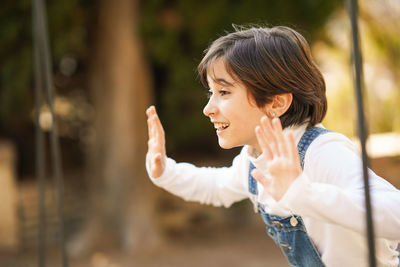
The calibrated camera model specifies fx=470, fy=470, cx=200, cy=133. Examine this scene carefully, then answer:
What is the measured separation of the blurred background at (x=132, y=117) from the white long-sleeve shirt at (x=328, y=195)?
76.9 inches

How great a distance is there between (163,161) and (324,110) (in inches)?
17.9

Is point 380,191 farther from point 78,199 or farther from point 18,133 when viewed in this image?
point 18,133

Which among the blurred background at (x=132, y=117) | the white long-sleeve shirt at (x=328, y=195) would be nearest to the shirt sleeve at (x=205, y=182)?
the white long-sleeve shirt at (x=328, y=195)

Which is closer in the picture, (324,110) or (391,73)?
Result: (324,110)

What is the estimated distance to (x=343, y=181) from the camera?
0.96 meters

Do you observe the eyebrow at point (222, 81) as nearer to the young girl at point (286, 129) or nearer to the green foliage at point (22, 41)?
the young girl at point (286, 129)

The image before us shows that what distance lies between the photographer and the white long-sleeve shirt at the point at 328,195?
86cm

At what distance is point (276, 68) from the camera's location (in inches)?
43.9

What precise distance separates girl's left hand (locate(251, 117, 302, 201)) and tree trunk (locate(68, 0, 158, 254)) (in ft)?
8.99

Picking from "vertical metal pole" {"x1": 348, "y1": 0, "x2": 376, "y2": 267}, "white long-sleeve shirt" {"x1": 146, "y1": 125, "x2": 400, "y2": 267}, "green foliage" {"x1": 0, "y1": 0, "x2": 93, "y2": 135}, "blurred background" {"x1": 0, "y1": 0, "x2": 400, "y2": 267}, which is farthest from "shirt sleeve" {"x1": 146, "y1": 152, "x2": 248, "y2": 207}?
"green foliage" {"x1": 0, "y1": 0, "x2": 93, "y2": 135}

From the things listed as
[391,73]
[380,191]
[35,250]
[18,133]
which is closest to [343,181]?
[380,191]

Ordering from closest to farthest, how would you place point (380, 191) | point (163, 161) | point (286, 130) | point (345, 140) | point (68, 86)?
point (380, 191) → point (345, 140) → point (286, 130) → point (163, 161) → point (68, 86)

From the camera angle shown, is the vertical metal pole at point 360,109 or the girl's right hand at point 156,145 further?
the girl's right hand at point 156,145

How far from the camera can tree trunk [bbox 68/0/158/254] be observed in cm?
353
